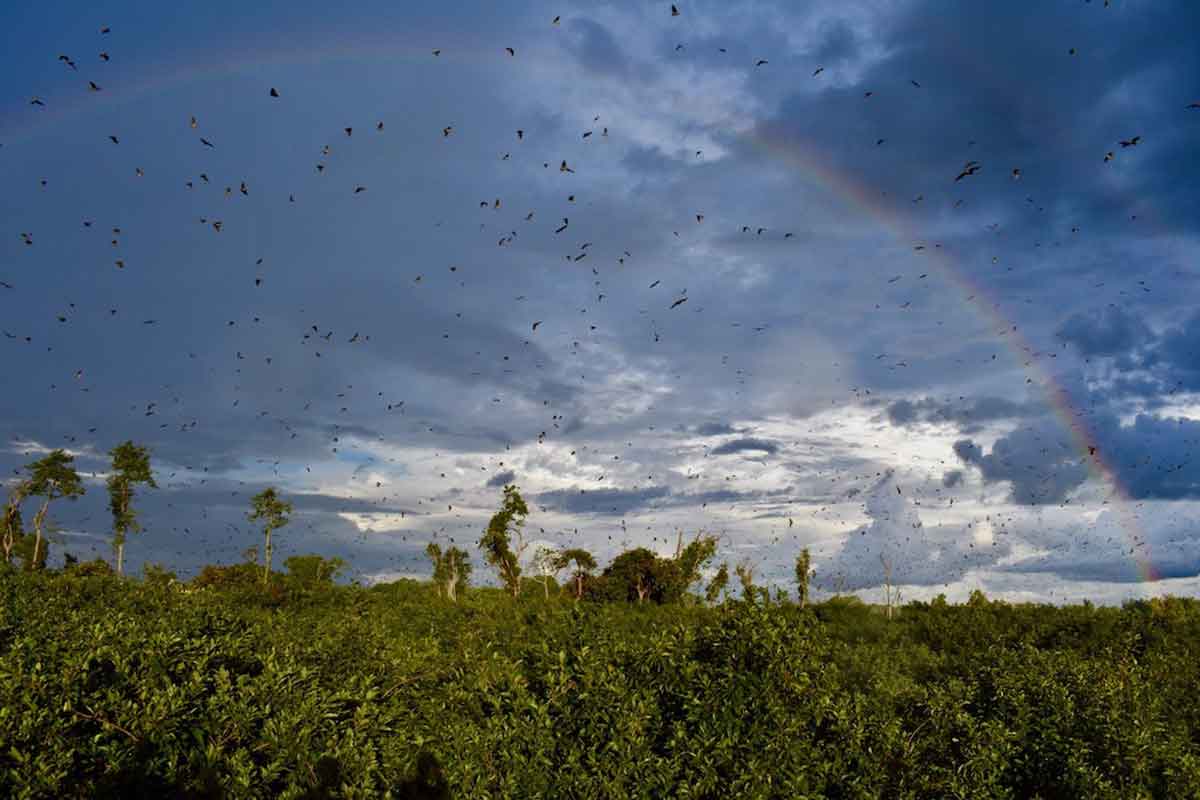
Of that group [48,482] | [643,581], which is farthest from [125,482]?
[643,581]

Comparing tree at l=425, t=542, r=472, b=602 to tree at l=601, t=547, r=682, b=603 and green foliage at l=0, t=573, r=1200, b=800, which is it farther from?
green foliage at l=0, t=573, r=1200, b=800

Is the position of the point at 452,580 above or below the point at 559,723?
above

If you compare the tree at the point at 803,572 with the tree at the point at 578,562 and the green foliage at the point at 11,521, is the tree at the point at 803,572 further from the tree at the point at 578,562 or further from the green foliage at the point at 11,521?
the green foliage at the point at 11,521

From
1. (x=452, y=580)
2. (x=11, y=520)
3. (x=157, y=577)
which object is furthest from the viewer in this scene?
(x=452, y=580)

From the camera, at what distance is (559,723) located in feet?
38.0

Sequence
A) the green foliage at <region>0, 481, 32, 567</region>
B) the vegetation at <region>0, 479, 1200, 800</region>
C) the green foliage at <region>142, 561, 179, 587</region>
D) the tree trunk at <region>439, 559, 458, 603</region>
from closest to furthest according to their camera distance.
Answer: the vegetation at <region>0, 479, 1200, 800</region> → the green foliage at <region>142, 561, 179, 587</region> → the green foliage at <region>0, 481, 32, 567</region> → the tree trunk at <region>439, 559, 458, 603</region>

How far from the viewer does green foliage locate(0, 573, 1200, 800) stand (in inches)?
384

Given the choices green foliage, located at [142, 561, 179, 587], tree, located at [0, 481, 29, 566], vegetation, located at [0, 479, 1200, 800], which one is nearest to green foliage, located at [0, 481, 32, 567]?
tree, located at [0, 481, 29, 566]

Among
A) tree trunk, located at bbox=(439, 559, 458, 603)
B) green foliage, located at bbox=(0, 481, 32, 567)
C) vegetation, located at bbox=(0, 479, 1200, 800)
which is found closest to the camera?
vegetation, located at bbox=(0, 479, 1200, 800)

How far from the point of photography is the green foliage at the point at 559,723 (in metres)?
9.76

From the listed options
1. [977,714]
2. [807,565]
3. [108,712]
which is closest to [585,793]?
[108,712]

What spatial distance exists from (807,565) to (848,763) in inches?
3424

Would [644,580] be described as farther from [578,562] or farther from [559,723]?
[559,723]

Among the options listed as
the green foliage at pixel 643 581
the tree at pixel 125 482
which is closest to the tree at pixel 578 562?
the green foliage at pixel 643 581
